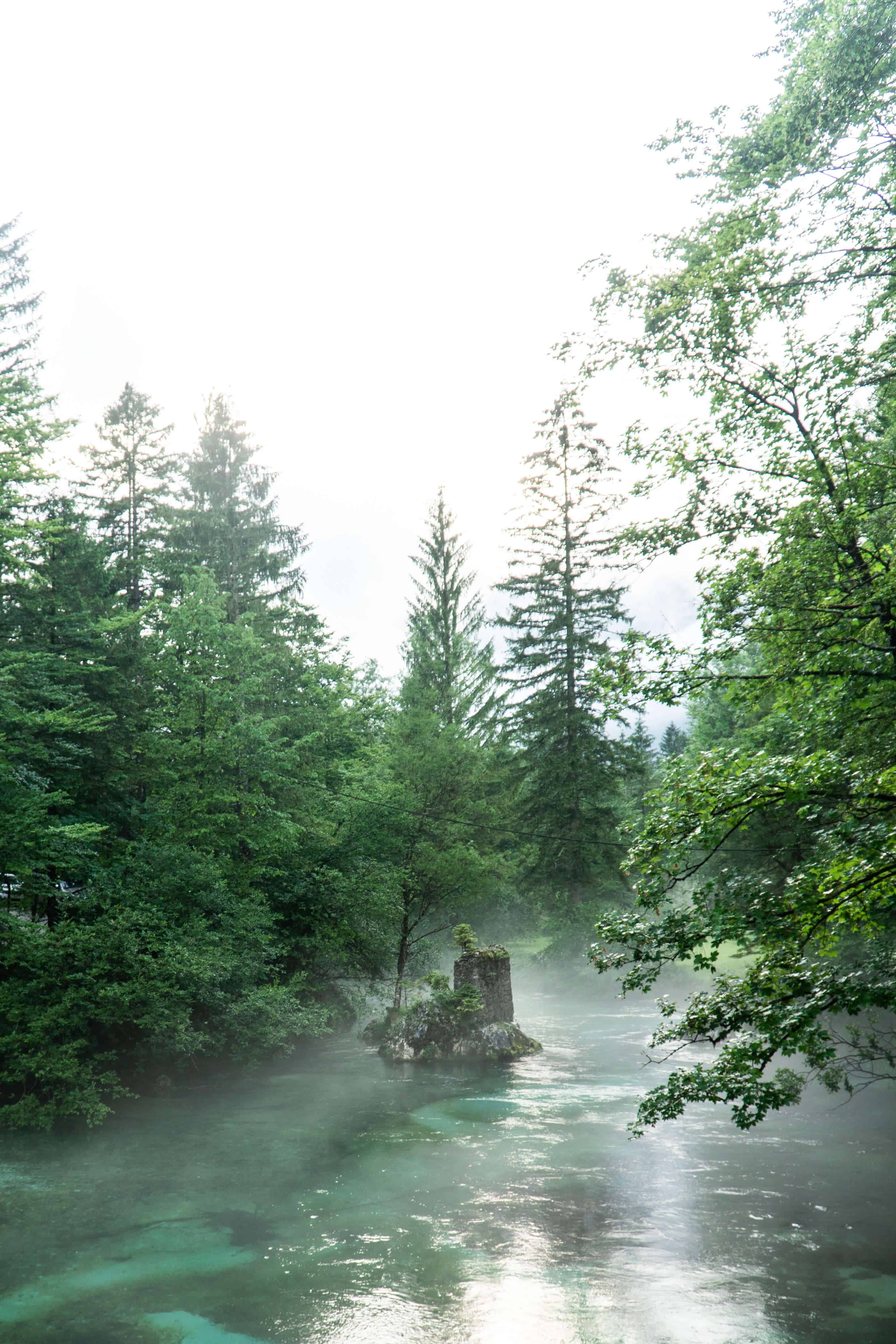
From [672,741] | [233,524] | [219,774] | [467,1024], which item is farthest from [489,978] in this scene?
[672,741]

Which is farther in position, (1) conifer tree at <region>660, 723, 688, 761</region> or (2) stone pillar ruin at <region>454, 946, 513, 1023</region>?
(1) conifer tree at <region>660, 723, 688, 761</region>

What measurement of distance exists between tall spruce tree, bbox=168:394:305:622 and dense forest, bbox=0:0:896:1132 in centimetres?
12

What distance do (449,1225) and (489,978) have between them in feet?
36.5

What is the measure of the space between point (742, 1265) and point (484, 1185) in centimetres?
388

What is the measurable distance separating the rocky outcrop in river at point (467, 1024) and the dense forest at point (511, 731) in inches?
94.7

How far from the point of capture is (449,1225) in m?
10.4

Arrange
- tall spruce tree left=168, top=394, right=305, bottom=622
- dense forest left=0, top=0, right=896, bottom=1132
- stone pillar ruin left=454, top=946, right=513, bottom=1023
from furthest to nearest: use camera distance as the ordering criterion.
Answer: tall spruce tree left=168, top=394, right=305, bottom=622
stone pillar ruin left=454, top=946, right=513, bottom=1023
dense forest left=0, top=0, right=896, bottom=1132

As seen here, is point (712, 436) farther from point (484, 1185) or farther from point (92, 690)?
point (92, 690)

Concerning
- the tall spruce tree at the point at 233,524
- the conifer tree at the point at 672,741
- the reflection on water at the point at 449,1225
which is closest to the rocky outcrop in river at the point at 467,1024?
the reflection on water at the point at 449,1225

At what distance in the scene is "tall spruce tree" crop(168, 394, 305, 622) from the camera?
26141mm

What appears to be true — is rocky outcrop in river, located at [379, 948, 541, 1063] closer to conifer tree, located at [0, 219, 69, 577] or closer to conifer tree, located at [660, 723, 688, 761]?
conifer tree, located at [0, 219, 69, 577]

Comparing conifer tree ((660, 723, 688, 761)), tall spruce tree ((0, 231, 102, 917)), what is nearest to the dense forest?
tall spruce tree ((0, 231, 102, 917))

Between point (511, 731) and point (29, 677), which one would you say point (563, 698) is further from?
point (29, 677)

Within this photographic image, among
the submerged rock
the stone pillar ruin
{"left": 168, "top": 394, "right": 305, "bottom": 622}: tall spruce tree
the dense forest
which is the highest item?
{"left": 168, "top": 394, "right": 305, "bottom": 622}: tall spruce tree
